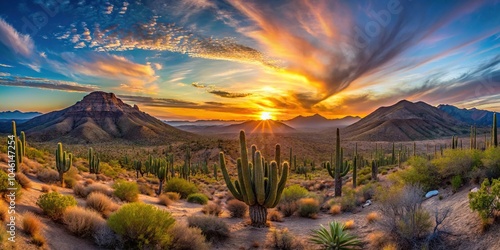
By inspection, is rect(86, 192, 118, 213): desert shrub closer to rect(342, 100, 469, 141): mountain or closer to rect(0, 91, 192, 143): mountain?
rect(0, 91, 192, 143): mountain

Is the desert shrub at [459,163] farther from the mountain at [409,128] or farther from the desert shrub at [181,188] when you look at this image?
the mountain at [409,128]

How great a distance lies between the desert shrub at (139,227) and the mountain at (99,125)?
4564 inches

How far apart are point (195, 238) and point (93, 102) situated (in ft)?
630

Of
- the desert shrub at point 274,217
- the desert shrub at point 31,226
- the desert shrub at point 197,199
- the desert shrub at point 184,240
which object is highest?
the desert shrub at point 31,226

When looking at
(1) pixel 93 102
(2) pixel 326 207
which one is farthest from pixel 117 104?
(2) pixel 326 207

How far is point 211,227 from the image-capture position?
1180 cm

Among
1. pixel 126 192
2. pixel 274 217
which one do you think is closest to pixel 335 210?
pixel 274 217

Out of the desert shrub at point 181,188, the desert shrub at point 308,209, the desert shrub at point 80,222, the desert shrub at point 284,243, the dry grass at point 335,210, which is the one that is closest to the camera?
the desert shrub at point 80,222

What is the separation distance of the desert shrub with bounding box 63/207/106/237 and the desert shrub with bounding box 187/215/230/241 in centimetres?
379

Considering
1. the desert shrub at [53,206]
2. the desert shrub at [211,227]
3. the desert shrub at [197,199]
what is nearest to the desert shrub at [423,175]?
the desert shrub at [211,227]

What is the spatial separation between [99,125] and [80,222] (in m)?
158

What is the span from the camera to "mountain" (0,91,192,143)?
12706 cm

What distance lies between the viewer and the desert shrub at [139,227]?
28.6 ft

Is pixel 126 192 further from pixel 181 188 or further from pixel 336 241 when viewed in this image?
pixel 336 241
